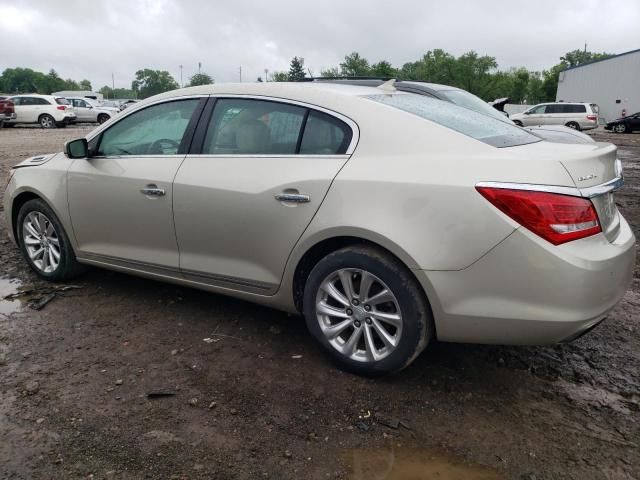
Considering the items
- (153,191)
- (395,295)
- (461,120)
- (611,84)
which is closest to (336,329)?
(395,295)

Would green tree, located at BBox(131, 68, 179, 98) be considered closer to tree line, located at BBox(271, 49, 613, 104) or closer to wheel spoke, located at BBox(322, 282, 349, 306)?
tree line, located at BBox(271, 49, 613, 104)

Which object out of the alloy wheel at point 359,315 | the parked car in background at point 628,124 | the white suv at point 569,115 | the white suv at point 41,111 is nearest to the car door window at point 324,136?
the alloy wheel at point 359,315

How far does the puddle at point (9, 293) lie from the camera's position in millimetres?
4062

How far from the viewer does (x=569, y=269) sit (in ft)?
8.14

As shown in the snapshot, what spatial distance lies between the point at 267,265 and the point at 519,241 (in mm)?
1441

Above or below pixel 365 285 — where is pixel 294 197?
above

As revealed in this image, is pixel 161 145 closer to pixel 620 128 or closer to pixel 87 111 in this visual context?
pixel 87 111

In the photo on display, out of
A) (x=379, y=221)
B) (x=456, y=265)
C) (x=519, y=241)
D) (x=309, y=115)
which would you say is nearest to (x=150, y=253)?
(x=309, y=115)

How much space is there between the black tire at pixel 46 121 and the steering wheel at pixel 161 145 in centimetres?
2656

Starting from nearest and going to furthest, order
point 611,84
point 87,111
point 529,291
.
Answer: point 529,291
point 87,111
point 611,84

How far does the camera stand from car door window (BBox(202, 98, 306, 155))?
10.7 ft

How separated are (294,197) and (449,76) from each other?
297ft

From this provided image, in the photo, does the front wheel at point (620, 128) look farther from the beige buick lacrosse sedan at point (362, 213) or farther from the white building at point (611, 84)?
the beige buick lacrosse sedan at point (362, 213)

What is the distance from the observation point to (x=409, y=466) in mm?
2408
